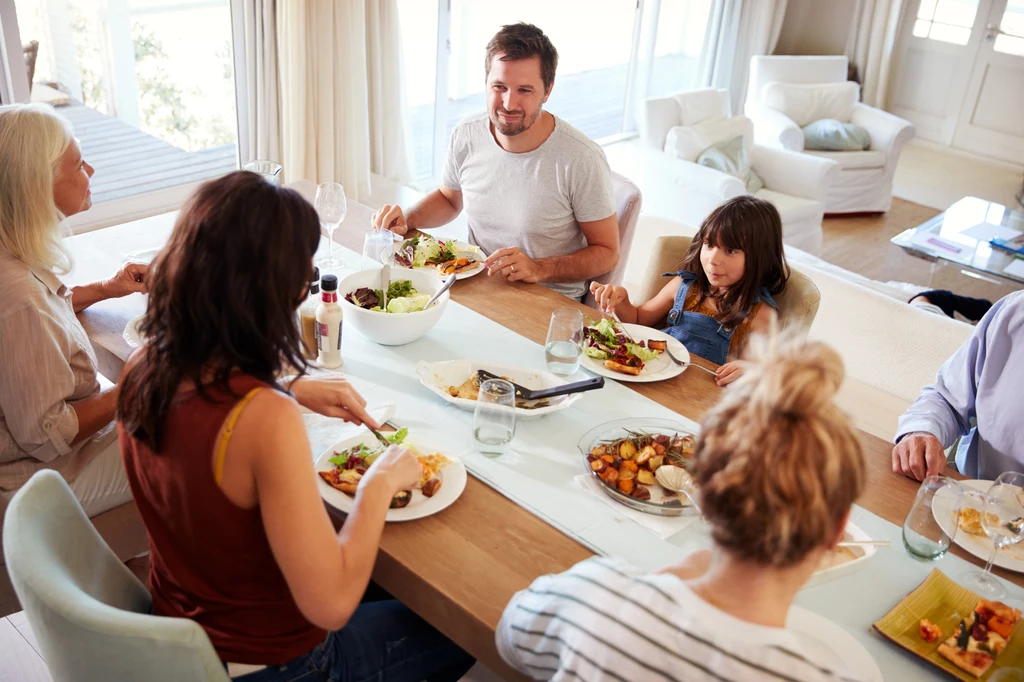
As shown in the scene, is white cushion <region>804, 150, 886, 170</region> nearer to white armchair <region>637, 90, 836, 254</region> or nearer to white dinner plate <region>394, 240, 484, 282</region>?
white armchair <region>637, 90, 836, 254</region>

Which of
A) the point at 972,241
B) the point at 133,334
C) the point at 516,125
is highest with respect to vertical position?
the point at 516,125

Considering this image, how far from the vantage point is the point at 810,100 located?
5809 millimetres

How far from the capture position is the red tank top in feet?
3.87

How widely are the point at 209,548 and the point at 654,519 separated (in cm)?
70

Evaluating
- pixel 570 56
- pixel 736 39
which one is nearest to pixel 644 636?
pixel 570 56

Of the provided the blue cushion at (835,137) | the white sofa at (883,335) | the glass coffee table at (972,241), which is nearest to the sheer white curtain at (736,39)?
the blue cushion at (835,137)

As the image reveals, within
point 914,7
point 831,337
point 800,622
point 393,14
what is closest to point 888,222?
point 914,7

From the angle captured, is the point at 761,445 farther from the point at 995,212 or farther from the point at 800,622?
the point at 995,212

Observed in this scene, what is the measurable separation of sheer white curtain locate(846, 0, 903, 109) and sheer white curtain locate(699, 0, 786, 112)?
63 cm

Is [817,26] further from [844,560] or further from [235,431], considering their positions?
[235,431]

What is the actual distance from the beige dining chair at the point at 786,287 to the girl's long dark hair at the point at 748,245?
3cm

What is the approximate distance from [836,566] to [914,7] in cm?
685

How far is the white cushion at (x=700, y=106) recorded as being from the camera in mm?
4910

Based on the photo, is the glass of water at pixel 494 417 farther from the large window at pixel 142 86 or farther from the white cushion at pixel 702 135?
the white cushion at pixel 702 135
